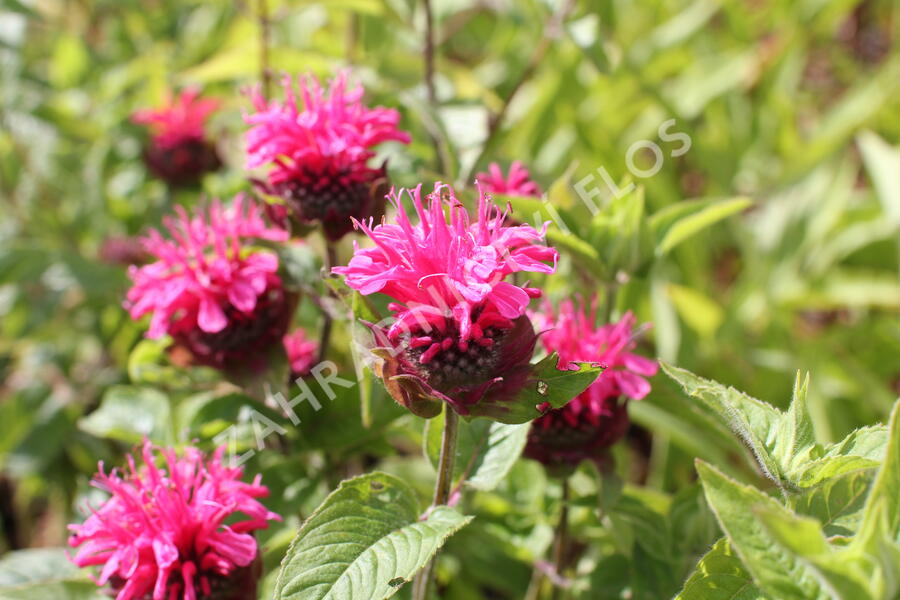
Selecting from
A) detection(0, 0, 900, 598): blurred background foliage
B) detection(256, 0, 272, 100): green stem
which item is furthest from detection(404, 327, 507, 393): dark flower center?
detection(256, 0, 272, 100): green stem

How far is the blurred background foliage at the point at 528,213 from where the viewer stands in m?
1.28

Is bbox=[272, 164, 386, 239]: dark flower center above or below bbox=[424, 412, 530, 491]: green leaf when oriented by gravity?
above

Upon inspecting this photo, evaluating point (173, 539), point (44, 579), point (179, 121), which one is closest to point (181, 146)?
point (179, 121)

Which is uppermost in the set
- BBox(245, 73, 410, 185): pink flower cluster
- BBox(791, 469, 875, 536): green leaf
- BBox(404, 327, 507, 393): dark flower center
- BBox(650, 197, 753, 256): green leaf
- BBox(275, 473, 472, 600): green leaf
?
BBox(245, 73, 410, 185): pink flower cluster

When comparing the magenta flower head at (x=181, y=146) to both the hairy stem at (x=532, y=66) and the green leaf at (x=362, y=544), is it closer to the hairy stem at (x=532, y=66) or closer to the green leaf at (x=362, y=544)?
the hairy stem at (x=532, y=66)

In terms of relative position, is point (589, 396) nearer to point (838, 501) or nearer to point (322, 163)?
point (838, 501)

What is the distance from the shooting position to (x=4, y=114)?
217 centimetres

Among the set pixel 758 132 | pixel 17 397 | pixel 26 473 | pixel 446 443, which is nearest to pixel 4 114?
pixel 17 397

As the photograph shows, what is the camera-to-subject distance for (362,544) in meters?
A: 0.88

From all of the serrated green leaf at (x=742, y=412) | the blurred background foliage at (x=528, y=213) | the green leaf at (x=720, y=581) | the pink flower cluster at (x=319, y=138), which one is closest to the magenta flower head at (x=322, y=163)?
the pink flower cluster at (x=319, y=138)

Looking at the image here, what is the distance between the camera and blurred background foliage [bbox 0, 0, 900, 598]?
1279 millimetres

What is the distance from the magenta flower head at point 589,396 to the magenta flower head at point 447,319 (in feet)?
0.75

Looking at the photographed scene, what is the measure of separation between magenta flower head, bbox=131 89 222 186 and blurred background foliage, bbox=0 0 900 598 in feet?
0.24

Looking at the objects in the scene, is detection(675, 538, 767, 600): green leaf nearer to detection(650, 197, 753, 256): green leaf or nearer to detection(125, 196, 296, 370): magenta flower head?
detection(650, 197, 753, 256): green leaf
